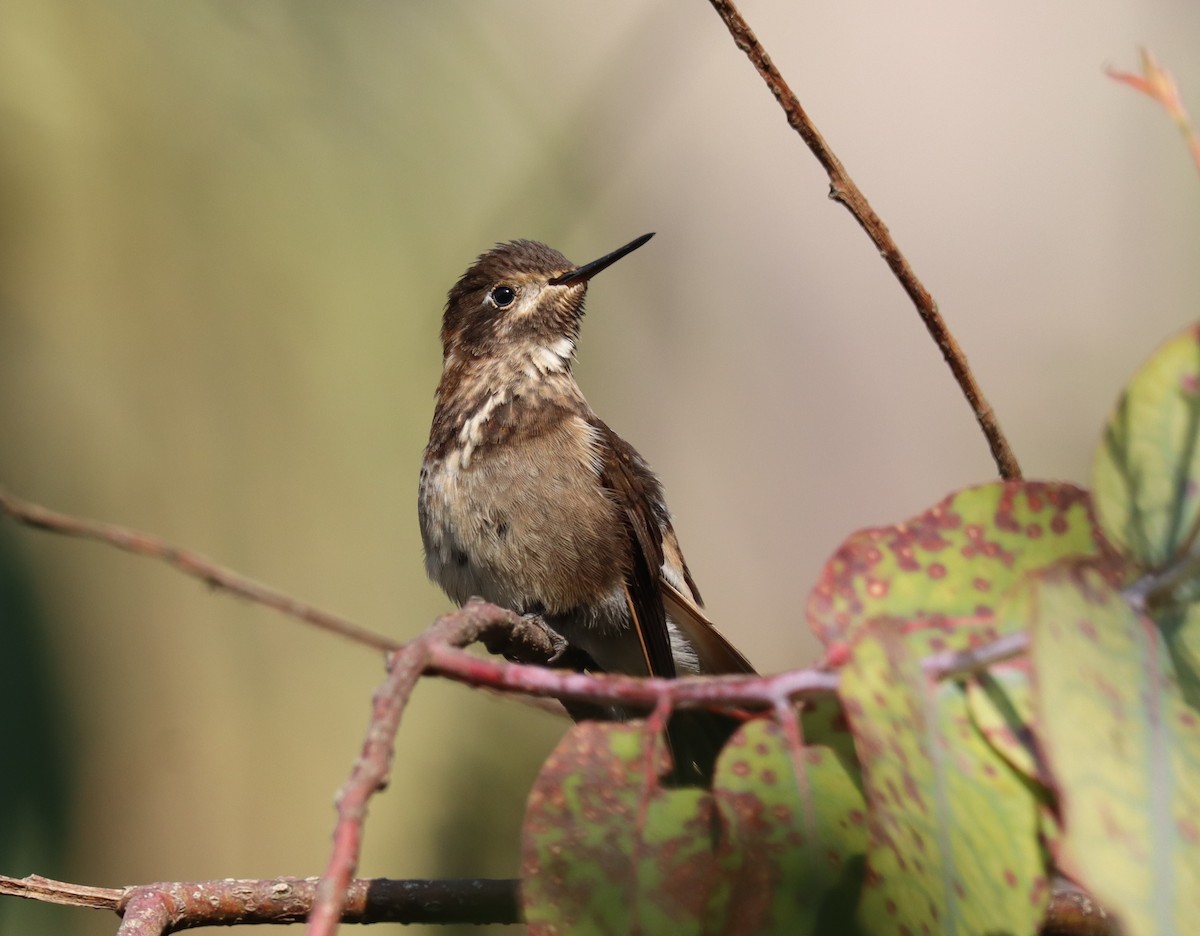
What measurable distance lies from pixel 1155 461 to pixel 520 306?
2.38 metres

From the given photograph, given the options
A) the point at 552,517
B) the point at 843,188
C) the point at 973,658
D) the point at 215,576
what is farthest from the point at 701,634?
the point at 973,658

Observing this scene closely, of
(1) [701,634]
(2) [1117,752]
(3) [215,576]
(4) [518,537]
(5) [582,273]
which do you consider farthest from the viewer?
(5) [582,273]

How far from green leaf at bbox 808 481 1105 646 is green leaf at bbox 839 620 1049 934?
0.05 metres

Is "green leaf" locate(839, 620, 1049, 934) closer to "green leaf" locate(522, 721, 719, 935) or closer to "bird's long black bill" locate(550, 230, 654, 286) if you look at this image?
"green leaf" locate(522, 721, 719, 935)

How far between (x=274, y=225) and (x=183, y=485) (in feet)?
2.81

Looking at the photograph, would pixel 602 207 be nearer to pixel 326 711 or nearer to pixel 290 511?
pixel 290 511

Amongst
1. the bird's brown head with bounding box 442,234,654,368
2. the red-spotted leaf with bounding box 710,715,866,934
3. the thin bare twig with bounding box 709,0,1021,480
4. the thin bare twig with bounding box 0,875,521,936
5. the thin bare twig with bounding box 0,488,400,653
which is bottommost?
the thin bare twig with bounding box 0,875,521,936

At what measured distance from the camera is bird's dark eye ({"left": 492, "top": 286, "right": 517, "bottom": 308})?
2984 millimetres

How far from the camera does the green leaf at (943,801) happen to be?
67cm

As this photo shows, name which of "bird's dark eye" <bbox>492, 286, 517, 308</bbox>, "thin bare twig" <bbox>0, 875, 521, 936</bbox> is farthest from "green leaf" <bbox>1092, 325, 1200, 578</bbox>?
"bird's dark eye" <bbox>492, 286, 517, 308</bbox>

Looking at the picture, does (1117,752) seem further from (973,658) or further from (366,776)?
(366,776)

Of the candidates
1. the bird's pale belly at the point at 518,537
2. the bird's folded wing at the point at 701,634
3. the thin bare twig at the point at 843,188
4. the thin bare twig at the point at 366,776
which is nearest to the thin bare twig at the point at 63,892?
the thin bare twig at the point at 366,776

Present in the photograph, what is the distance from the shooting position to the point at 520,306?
295 centimetres

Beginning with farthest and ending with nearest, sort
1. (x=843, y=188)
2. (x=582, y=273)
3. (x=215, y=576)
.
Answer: (x=582, y=273)
(x=843, y=188)
(x=215, y=576)
